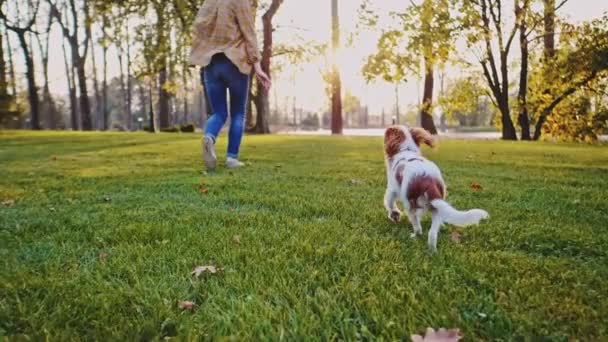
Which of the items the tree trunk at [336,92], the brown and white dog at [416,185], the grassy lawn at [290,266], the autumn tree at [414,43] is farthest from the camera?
the tree trunk at [336,92]

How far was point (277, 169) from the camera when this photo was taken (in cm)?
696

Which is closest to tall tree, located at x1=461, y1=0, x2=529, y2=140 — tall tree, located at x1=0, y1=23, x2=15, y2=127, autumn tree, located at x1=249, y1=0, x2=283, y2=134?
autumn tree, located at x1=249, y1=0, x2=283, y2=134

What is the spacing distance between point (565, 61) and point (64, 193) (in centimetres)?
1617

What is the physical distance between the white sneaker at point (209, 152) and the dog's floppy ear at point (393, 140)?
3.27 metres

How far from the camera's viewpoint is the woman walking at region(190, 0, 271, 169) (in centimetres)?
601


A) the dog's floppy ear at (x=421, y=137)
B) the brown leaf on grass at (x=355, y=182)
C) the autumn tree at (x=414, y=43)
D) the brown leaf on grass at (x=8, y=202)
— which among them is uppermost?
the autumn tree at (x=414, y=43)

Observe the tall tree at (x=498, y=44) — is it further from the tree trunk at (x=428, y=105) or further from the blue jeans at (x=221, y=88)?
the blue jeans at (x=221, y=88)

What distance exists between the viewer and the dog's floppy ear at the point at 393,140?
11.0 ft

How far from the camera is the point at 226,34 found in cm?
601

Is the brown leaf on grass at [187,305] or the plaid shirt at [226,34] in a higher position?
the plaid shirt at [226,34]

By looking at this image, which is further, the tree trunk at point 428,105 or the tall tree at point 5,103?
the tree trunk at point 428,105

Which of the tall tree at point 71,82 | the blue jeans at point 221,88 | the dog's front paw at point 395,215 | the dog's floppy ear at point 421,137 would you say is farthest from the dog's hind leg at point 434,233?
the tall tree at point 71,82

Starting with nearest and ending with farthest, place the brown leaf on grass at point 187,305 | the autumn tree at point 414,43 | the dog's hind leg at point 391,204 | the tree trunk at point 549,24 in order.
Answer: the brown leaf on grass at point 187,305 → the dog's hind leg at point 391,204 → the autumn tree at point 414,43 → the tree trunk at point 549,24

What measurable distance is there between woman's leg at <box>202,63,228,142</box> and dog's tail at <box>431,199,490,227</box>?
407 cm
